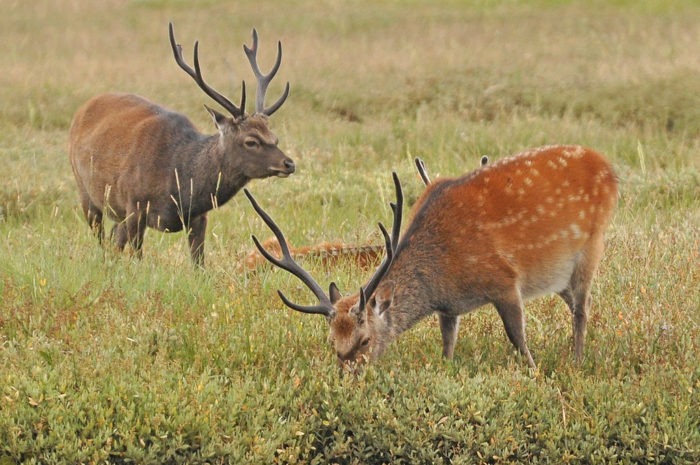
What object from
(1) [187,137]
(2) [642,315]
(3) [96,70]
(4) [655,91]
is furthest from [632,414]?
(3) [96,70]

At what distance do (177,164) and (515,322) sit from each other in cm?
372

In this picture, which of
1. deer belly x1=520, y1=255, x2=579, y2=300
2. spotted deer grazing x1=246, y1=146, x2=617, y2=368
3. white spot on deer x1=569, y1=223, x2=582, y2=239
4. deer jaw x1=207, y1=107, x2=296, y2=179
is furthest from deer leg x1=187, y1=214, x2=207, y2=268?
white spot on deer x1=569, y1=223, x2=582, y2=239

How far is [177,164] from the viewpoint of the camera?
9602mm

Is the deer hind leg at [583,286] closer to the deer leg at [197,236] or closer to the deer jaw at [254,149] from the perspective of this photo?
the deer jaw at [254,149]

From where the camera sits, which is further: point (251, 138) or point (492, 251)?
point (251, 138)

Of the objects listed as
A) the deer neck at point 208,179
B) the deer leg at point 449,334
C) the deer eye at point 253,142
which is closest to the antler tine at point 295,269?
the deer leg at point 449,334

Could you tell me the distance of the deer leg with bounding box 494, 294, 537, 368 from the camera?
6.94 meters

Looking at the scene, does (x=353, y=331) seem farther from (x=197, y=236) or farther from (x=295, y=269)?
(x=197, y=236)

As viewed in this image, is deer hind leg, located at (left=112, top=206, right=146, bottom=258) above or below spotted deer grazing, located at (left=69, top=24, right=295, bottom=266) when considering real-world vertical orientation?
below

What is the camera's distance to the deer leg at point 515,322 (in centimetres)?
694

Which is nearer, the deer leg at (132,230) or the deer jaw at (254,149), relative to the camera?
the deer jaw at (254,149)

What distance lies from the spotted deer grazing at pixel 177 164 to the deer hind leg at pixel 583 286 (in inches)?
102

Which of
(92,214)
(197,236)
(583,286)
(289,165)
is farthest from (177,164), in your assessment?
(583,286)

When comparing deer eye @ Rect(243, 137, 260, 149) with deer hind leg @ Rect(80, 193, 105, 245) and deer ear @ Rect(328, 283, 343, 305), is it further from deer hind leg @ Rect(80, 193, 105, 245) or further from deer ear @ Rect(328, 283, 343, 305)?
deer ear @ Rect(328, 283, 343, 305)
